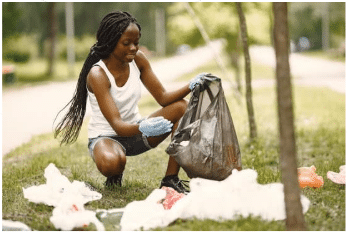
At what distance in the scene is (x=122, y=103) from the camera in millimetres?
3904

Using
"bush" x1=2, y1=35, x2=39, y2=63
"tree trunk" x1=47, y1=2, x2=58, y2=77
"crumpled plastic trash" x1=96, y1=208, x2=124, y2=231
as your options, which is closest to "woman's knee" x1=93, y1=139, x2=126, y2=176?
"crumpled plastic trash" x1=96, y1=208, x2=124, y2=231

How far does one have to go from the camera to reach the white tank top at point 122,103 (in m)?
3.87

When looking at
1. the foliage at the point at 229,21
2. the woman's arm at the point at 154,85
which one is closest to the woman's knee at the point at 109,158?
the woman's arm at the point at 154,85

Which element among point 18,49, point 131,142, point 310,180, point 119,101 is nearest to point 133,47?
point 119,101

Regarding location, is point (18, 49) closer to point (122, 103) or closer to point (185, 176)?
point (185, 176)

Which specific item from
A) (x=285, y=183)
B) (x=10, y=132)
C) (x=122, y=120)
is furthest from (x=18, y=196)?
(x=10, y=132)

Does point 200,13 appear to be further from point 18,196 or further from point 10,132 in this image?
point 18,196

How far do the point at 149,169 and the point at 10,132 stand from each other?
13.3 feet

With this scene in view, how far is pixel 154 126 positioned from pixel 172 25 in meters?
8.83

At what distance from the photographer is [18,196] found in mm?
3865

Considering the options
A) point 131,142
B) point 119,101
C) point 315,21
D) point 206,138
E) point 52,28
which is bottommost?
point 315,21

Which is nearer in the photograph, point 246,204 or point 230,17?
point 246,204

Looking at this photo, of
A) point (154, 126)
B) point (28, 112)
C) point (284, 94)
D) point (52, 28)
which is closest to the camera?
point (284, 94)

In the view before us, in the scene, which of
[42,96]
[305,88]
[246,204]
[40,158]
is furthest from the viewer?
[42,96]
